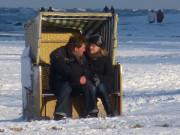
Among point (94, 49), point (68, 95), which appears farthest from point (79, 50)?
point (68, 95)

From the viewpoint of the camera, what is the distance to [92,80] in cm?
692

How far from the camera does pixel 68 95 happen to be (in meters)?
6.73

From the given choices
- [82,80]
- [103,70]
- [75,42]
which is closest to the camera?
[82,80]

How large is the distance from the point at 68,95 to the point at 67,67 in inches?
13.8

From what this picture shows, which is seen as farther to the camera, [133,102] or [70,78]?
[133,102]

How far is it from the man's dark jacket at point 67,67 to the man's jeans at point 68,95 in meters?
0.08

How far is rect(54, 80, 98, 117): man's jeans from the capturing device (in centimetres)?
664

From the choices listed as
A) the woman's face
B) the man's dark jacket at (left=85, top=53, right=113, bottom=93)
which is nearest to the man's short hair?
the woman's face

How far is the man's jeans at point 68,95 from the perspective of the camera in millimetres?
6637

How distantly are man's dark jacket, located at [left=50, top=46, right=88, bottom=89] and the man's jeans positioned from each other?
0.08m

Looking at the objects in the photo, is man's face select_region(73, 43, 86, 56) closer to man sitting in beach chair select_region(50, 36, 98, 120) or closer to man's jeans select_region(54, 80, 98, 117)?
man sitting in beach chair select_region(50, 36, 98, 120)

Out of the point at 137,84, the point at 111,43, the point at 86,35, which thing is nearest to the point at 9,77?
the point at 137,84

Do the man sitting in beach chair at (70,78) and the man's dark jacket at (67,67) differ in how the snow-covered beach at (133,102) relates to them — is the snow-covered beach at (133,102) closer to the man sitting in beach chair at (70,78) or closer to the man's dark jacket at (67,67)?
the man sitting in beach chair at (70,78)

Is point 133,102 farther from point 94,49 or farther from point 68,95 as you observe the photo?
point 68,95
